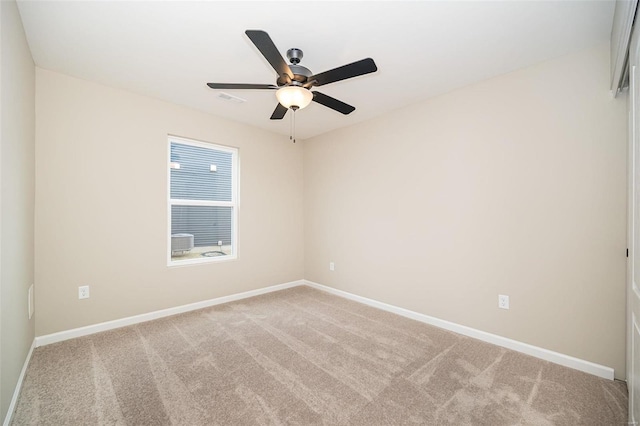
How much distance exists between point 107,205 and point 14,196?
1.06 metres

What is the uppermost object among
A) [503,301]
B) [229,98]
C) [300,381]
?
[229,98]

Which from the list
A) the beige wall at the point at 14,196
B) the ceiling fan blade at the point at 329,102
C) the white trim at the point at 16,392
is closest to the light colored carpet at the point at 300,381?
the white trim at the point at 16,392

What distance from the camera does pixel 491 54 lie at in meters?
2.21

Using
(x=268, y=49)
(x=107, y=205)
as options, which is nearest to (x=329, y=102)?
(x=268, y=49)

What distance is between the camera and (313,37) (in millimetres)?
2035

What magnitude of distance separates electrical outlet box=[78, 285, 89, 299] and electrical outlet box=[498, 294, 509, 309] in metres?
4.01

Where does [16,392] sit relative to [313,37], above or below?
below

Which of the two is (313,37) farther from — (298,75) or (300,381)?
(300,381)

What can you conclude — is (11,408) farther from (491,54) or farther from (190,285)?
(491,54)

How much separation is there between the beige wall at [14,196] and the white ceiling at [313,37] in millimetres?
291

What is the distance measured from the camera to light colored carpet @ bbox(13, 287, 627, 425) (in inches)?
64.5

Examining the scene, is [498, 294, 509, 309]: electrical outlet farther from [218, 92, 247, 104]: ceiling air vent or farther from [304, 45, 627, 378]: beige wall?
[218, 92, 247, 104]: ceiling air vent

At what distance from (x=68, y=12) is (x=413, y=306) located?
3.94 m

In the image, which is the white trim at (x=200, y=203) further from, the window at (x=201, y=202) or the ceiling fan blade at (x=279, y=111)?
the ceiling fan blade at (x=279, y=111)
